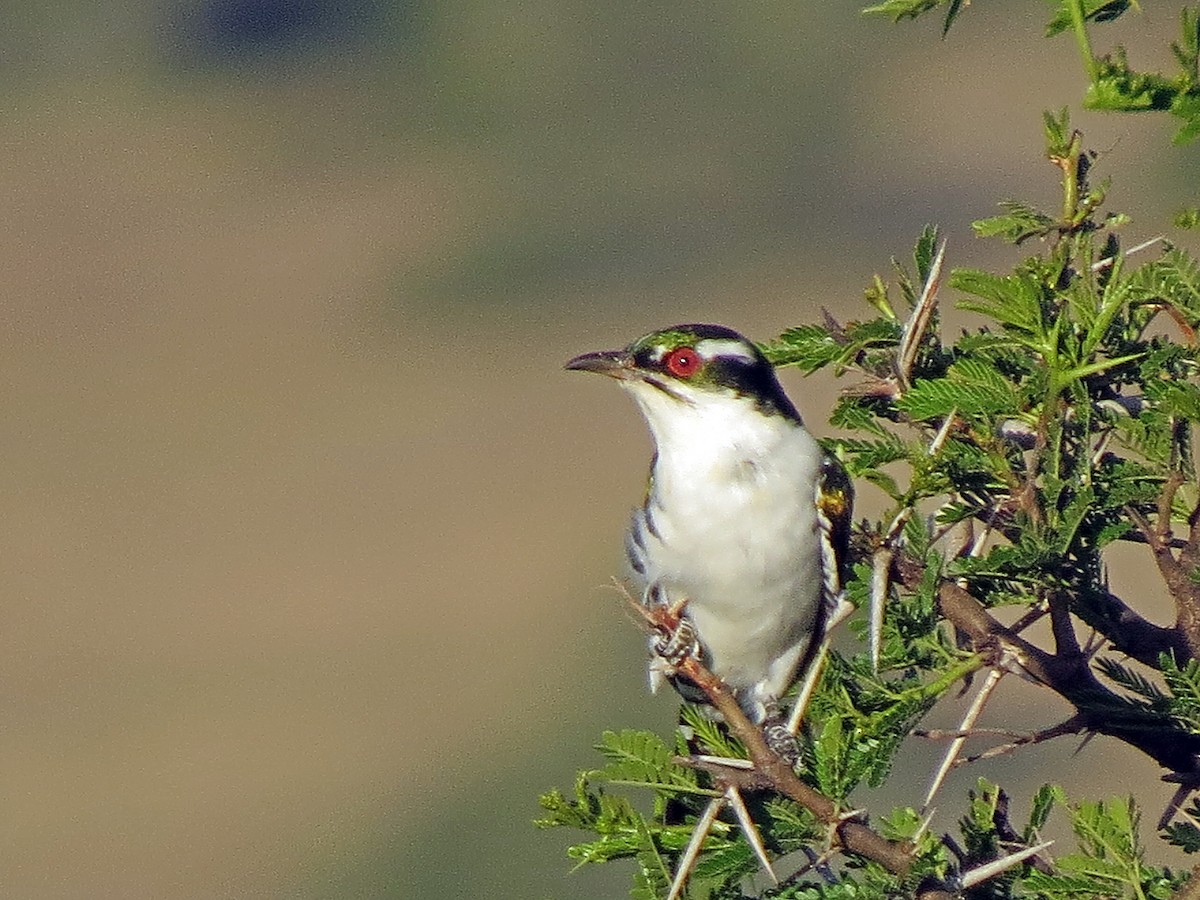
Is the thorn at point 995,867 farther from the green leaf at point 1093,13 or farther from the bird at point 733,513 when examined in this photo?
the bird at point 733,513

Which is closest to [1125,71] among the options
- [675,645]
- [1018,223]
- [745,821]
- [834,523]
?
[1018,223]

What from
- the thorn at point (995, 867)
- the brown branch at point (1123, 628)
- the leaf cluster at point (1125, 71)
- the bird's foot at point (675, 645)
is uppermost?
the leaf cluster at point (1125, 71)

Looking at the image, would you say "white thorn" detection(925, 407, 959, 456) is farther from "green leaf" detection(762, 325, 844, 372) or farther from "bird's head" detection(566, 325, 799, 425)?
"bird's head" detection(566, 325, 799, 425)

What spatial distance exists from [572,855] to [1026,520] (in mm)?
1389

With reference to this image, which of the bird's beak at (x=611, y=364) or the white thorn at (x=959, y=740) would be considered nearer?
the white thorn at (x=959, y=740)

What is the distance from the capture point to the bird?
22.3ft

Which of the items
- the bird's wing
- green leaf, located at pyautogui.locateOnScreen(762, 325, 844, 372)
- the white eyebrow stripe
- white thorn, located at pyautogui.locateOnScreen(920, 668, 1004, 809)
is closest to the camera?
white thorn, located at pyautogui.locateOnScreen(920, 668, 1004, 809)

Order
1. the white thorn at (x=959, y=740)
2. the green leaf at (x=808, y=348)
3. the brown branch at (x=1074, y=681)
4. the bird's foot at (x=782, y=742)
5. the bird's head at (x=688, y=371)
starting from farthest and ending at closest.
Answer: the bird's head at (x=688, y=371), the green leaf at (x=808, y=348), the bird's foot at (x=782, y=742), the brown branch at (x=1074, y=681), the white thorn at (x=959, y=740)

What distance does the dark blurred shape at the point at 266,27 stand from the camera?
59.5m

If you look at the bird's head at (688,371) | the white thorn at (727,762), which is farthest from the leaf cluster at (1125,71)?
the bird's head at (688,371)

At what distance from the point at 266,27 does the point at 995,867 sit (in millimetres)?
60724

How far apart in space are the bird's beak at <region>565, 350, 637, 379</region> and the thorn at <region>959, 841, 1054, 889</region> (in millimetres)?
3181

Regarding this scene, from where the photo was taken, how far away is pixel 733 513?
682cm

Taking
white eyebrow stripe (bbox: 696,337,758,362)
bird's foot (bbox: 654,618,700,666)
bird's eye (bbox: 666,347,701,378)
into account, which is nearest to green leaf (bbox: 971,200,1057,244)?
bird's foot (bbox: 654,618,700,666)
